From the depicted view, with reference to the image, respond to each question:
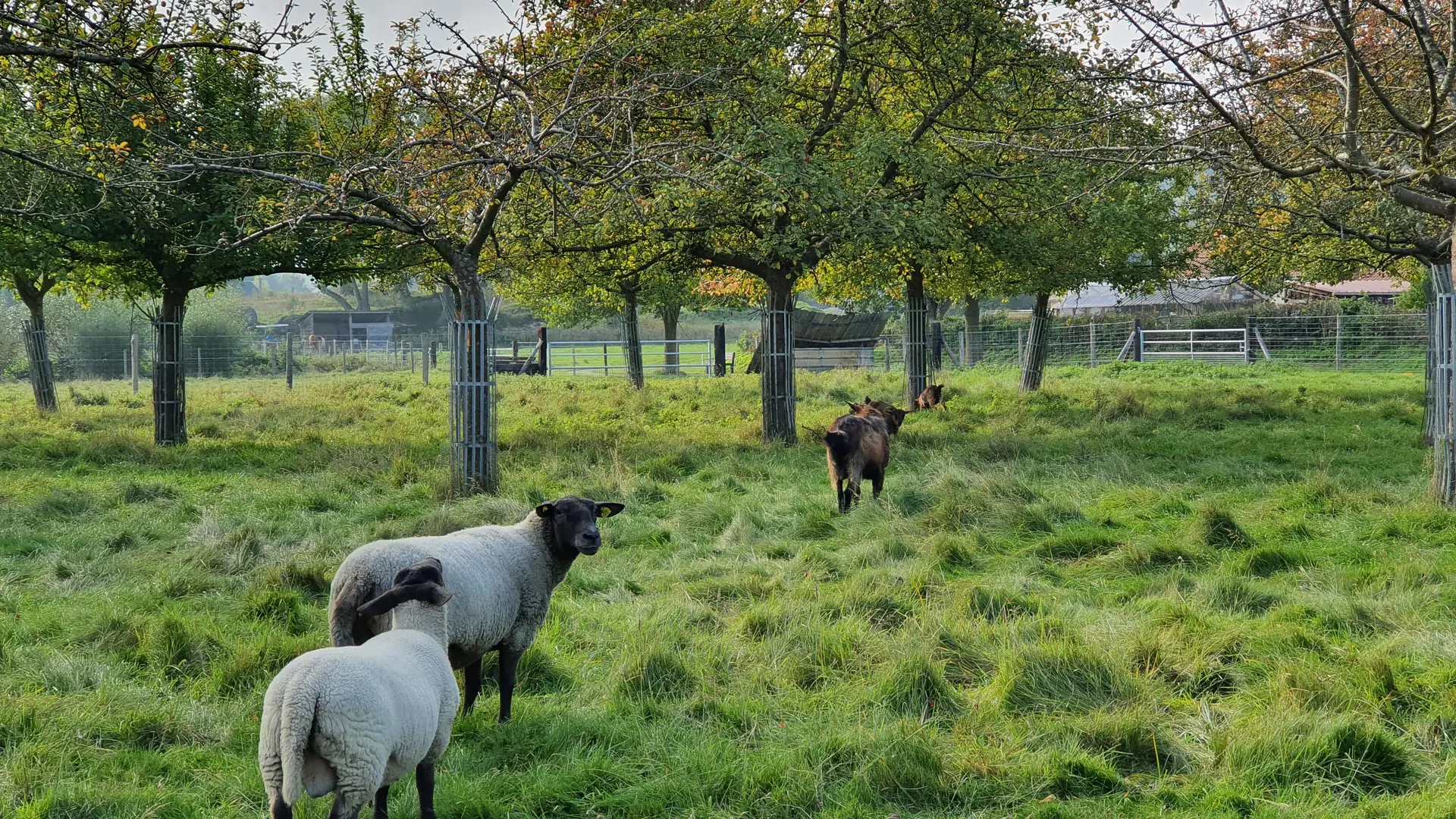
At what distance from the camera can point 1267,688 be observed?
17.2 ft

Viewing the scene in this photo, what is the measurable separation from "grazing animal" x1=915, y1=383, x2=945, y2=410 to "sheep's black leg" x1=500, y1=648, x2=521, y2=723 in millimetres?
15186

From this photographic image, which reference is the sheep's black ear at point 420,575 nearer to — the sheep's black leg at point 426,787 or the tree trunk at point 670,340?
the sheep's black leg at point 426,787

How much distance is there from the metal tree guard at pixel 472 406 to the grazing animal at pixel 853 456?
401cm

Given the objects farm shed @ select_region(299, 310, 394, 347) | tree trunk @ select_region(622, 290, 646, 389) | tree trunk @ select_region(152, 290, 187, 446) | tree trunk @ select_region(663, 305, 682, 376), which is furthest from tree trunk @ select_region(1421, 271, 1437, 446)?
farm shed @ select_region(299, 310, 394, 347)

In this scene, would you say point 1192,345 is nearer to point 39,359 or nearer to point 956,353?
point 956,353

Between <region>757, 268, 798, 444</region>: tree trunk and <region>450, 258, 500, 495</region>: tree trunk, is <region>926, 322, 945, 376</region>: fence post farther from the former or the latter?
<region>450, 258, 500, 495</region>: tree trunk

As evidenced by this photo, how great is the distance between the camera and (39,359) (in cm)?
2150

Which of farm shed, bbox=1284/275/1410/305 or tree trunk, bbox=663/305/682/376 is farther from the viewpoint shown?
farm shed, bbox=1284/275/1410/305

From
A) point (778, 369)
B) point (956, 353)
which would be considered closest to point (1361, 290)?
point (956, 353)

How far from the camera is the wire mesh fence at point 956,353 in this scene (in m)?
30.2

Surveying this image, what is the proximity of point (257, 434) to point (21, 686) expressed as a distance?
42.2ft

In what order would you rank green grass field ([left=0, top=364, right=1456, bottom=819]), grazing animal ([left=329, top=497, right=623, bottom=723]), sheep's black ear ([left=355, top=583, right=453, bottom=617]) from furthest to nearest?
grazing animal ([left=329, top=497, right=623, bottom=723])
green grass field ([left=0, top=364, right=1456, bottom=819])
sheep's black ear ([left=355, top=583, right=453, bottom=617])

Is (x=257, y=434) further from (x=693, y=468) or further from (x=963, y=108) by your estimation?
(x=963, y=108)

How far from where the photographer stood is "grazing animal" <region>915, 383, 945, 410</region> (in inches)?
784
